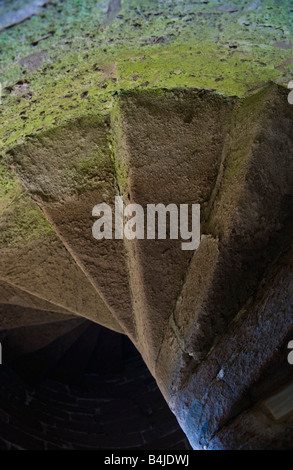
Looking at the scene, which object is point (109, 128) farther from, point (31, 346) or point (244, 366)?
point (31, 346)

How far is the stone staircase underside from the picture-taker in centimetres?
128

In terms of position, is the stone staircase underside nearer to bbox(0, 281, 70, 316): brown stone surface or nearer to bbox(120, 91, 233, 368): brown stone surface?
bbox(120, 91, 233, 368): brown stone surface

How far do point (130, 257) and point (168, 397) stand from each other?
0.59m

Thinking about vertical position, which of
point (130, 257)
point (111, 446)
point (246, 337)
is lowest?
point (111, 446)

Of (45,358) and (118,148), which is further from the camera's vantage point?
(45,358)

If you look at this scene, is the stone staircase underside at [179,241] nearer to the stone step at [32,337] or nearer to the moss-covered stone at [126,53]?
the moss-covered stone at [126,53]

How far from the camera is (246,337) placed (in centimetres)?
129

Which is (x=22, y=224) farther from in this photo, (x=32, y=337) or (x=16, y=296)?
(x=32, y=337)

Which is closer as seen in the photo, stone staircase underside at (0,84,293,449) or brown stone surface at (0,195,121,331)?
stone staircase underside at (0,84,293,449)

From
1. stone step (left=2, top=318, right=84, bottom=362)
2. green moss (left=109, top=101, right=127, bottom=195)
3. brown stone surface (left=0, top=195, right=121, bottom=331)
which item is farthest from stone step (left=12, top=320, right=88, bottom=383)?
green moss (left=109, top=101, right=127, bottom=195)

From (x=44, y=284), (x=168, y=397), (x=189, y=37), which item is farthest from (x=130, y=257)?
(x=189, y=37)

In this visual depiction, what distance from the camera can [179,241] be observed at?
151 cm

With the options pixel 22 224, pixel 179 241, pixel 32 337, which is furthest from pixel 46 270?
pixel 32 337

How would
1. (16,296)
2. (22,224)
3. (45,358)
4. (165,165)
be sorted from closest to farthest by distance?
1. (165,165)
2. (22,224)
3. (16,296)
4. (45,358)
